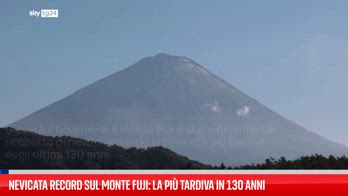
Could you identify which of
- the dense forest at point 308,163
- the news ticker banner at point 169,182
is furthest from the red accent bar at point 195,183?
the dense forest at point 308,163

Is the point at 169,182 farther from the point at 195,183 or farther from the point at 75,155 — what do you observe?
the point at 75,155

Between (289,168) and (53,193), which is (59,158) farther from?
(289,168)

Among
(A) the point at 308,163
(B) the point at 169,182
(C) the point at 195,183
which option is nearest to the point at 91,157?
(B) the point at 169,182

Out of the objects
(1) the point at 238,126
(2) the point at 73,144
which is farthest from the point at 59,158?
(1) the point at 238,126

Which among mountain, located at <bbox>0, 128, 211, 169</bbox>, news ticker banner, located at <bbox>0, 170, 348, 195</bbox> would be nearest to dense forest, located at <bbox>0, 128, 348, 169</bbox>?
mountain, located at <bbox>0, 128, 211, 169</bbox>

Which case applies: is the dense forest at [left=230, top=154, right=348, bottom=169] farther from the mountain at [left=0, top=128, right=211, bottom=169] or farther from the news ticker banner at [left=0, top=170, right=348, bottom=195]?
the mountain at [left=0, top=128, right=211, bottom=169]
